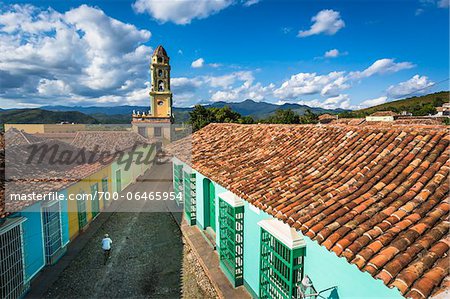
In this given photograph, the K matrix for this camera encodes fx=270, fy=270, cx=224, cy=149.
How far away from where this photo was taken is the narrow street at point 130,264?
7.02 m

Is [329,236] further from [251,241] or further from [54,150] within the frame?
[54,150]

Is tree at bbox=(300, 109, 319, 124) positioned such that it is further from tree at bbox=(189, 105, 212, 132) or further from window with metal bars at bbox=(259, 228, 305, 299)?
window with metal bars at bbox=(259, 228, 305, 299)

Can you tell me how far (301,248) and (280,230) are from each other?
1.49 feet

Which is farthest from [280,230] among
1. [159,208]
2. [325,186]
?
[159,208]

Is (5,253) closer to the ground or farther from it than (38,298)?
farther from it

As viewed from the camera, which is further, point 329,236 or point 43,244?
point 43,244

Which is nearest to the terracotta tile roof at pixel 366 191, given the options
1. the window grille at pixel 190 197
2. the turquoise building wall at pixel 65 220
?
the window grille at pixel 190 197

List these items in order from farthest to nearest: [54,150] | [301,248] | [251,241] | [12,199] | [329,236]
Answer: [54,150], [12,199], [251,241], [301,248], [329,236]

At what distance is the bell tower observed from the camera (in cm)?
3712

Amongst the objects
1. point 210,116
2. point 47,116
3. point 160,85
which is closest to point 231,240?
point 210,116

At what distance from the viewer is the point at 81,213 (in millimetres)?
10531

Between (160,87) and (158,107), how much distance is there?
9.63ft

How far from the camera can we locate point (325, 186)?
15.3 feet

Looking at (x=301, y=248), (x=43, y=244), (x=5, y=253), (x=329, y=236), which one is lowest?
(x=43, y=244)
